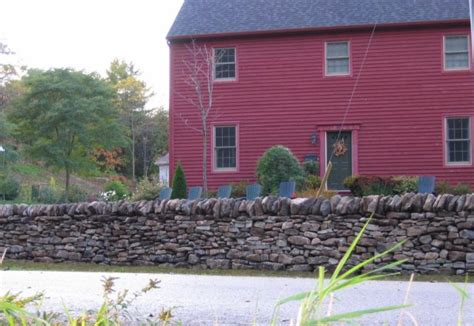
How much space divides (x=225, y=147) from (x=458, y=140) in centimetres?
733

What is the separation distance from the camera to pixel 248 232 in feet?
38.2

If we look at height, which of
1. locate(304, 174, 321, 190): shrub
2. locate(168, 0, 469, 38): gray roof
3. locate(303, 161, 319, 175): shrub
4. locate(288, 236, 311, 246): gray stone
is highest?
locate(168, 0, 469, 38): gray roof

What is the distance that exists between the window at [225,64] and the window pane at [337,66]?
10.4 ft

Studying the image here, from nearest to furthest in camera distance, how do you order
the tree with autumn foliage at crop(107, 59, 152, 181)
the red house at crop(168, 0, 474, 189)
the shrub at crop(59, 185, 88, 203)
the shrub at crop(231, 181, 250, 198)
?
1. the shrub at crop(231, 181, 250, 198)
2. the red house at crop(168, 0, 474, 189)
3. the shrub at crop(59, 185, 88, 203)
4. the tree with autumn foliage at crop(107, 59, 152, 181)

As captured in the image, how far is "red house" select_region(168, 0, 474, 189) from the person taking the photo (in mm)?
22469

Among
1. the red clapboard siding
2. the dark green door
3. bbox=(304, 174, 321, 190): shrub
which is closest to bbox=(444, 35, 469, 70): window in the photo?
the red clapboard siding

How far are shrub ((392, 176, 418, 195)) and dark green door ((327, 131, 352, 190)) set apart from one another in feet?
7.82

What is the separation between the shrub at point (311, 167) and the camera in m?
22.4

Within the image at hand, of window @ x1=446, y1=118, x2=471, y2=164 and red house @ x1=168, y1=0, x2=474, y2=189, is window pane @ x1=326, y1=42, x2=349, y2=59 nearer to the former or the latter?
red house @ x1=168, y1=0, x2=474, y2=189

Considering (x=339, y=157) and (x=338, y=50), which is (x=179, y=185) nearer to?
(x=339, y=157)

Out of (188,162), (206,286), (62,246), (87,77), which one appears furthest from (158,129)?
(206,286)

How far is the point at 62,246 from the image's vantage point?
503 inches

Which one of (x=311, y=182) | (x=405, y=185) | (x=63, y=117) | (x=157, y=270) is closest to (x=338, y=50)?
(x=311, y=182)

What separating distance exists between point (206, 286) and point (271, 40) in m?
16.1
